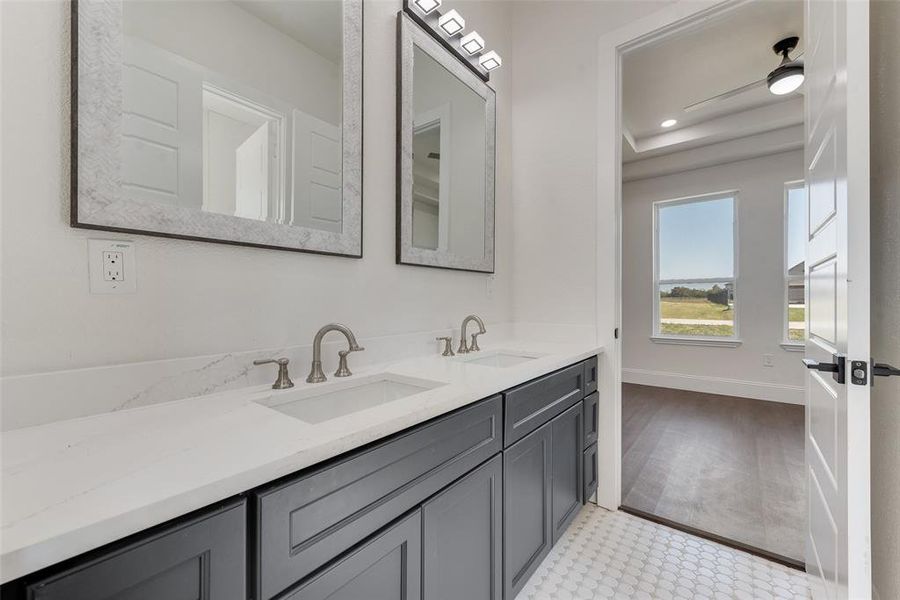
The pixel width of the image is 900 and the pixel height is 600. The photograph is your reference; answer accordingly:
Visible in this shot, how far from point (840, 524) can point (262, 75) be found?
2.09m

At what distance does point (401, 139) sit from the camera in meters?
1.58

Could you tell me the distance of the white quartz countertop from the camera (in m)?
0.44

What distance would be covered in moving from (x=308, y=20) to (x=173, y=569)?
1568 millimetres

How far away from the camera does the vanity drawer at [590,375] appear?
6.06 feet

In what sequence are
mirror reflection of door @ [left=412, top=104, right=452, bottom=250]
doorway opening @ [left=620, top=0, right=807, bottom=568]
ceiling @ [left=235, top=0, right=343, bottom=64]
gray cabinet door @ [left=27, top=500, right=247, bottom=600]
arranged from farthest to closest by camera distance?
1. doorway opening @ [left=620, top=0, right=807, bottom=568]
2. mirror reflection of door @ [left=412, top=104, right=452, bottom=250]
3. ceiling @ [left=235, top=0, right=343, bottom=64]
4. gray cabinet door @ [left=27, top=500, right=247, bottom=600]

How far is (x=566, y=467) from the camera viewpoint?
1668 millimetres

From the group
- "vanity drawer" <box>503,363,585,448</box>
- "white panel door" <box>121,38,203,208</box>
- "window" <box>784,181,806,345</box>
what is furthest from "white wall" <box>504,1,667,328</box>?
"window" <box>784,181,806,345</box>

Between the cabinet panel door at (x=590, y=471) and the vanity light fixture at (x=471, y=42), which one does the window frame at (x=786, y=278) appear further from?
the vanity light fixture at (x=471, y=42)

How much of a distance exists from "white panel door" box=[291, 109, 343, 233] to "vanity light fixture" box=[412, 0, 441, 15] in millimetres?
807

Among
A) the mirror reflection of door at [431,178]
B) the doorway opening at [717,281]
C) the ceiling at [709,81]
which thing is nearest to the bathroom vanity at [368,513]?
the mirror reflection of door at [431,178]

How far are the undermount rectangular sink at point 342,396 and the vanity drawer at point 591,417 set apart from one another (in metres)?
1.02

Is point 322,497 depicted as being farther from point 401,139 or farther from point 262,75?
point 401,139

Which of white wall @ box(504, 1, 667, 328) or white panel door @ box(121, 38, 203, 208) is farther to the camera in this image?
white wall @ box(504, 1, 667, 328)

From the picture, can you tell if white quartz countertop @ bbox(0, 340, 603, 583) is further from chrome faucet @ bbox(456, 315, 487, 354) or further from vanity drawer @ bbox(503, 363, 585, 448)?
chrome faucet @ bbox(456, 315, 487, 354)
